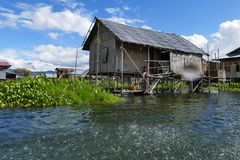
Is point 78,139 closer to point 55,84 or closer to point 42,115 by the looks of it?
point 42,115

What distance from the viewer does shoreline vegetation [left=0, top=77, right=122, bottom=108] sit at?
1313 cm

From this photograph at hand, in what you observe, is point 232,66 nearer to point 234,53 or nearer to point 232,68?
point 232,68

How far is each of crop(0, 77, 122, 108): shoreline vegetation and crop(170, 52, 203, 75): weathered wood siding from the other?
33.7 feet

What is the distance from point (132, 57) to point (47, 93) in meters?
10.5

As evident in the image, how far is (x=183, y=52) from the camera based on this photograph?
25406 millimetres

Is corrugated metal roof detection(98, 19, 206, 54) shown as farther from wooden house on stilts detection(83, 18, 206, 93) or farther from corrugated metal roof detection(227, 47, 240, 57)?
corrugated metal roof detection(227, 47, 240, 57)

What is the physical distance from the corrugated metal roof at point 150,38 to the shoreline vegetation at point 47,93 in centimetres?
658

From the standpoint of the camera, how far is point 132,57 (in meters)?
22.7

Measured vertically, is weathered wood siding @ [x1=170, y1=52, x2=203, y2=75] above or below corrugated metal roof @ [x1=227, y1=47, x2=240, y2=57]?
below

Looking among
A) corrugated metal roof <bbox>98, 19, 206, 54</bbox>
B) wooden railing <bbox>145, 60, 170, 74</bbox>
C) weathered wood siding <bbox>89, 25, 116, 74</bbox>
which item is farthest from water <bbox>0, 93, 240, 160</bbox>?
wooden railing <bbox>145, 60, 170, 74</bbox>

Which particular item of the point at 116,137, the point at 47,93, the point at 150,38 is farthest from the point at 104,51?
the point at 116,137

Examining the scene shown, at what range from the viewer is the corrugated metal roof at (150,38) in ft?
70.9

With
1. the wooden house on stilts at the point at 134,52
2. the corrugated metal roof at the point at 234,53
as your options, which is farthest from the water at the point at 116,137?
the corrugated metal roof at the point at 234,53

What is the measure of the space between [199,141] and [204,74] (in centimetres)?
2413
